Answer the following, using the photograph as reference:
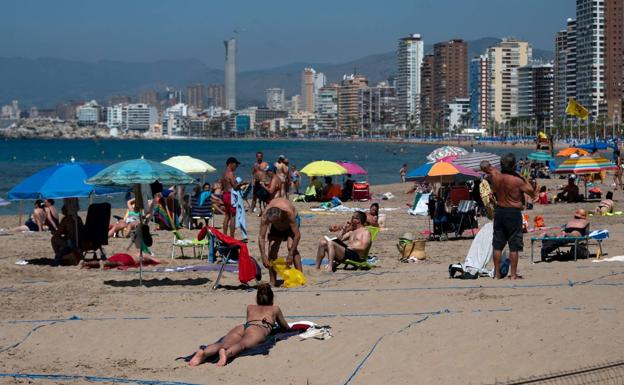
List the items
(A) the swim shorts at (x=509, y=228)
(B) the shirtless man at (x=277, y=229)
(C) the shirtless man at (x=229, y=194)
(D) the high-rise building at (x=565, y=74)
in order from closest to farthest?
(A) the swim shorts at (x=509, y=228)
(B) the shirtless man at (x=277, y=229)
(C) the shirtless man at (x=229, y=194)
(D) the high-rise building at (x=565, y=74)

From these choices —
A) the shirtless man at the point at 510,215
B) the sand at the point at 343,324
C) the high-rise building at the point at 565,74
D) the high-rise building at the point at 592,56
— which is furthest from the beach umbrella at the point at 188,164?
the high-rise building at the point at 565,74

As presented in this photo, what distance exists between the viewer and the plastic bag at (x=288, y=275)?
10805 millimetres

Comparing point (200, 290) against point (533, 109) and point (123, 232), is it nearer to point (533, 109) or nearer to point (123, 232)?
point (123, 232)

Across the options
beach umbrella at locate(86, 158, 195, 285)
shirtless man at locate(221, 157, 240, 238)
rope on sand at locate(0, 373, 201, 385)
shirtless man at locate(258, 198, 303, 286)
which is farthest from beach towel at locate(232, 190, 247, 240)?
rope on sand at locate(0, 373, 201, 385)

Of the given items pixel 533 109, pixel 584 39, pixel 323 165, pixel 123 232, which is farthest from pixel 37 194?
pixel 533 109

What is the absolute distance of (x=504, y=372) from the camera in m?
6.73

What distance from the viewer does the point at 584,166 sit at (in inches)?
973

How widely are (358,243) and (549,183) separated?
982 inches

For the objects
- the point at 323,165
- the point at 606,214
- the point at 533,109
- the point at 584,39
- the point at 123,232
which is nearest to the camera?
the point at 123,232

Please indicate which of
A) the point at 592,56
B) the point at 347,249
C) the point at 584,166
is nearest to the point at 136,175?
the point at 347,249

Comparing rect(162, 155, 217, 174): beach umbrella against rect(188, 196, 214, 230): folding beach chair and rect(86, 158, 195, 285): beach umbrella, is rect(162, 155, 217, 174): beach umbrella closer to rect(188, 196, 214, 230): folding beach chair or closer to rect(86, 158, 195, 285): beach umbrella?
rect(188, 196, 214, 230): folding beach chair

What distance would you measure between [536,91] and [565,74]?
16483 millimetres

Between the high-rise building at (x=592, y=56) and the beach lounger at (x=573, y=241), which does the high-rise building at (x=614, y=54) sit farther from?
the beach lounger at (x=573, y=241)

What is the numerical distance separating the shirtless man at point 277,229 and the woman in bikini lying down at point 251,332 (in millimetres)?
2332
